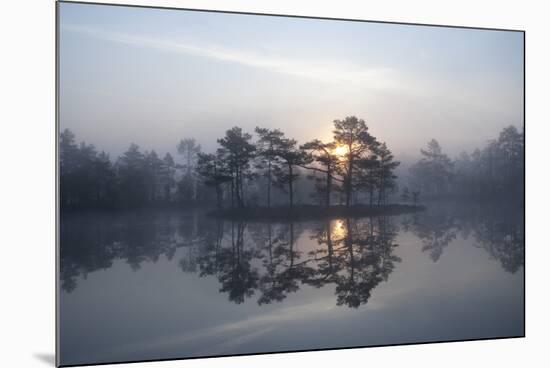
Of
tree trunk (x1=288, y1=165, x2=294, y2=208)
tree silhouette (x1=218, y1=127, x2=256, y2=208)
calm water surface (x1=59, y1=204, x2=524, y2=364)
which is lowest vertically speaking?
calm water surface (x1=59, y1=204, x2=524, y2=364)

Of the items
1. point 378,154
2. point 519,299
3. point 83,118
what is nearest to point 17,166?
point 83,118

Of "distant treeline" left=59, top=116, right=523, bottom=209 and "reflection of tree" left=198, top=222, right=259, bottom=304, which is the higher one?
"distant treeline" left=59, top=116, right=523, bottom=209

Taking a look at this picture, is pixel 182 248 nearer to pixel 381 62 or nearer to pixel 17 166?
pixel 17 166

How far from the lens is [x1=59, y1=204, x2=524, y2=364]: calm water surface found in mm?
5348

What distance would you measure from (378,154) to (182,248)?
1900mm

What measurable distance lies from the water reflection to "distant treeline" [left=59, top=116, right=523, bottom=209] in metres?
0.18

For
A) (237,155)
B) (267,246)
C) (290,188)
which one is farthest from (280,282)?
(237,155)

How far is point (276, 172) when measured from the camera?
574 centimetres

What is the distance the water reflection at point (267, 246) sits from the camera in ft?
17.6

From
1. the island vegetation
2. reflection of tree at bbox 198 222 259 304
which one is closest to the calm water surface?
reflection of tree at bbox 198 222 259 304

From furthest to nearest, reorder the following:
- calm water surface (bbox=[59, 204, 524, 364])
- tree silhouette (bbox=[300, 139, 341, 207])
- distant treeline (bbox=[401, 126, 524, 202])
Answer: distant treeline (bbox=[401, 126, 524, 202]), tree silhouette (bbox=[300, 139, 341, 207]), calm water surface (bbox=[59, 204, 524, 364])

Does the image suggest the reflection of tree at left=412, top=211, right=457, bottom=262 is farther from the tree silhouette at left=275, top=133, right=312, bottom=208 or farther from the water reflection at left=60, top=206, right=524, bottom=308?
the tree silhouette at left=275, top=133, right=312, bottom=208

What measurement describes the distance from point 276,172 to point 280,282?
936 mm

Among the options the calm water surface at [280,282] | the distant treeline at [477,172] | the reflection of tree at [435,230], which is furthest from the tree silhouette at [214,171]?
the reflection of tree at [435,230]
